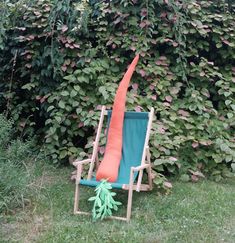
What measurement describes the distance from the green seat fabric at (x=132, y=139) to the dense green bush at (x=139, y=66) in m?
0.41

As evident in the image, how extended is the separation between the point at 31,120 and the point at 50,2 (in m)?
1.67

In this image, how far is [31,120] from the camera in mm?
5980

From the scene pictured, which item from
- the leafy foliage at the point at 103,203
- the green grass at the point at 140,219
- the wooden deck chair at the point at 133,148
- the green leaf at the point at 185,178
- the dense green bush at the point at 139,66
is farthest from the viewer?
the dense green bush at the point at 139,66

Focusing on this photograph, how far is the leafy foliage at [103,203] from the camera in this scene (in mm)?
3699

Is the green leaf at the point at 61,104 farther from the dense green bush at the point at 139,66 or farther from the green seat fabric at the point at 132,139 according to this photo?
the green seat fabric at the point at 132,139

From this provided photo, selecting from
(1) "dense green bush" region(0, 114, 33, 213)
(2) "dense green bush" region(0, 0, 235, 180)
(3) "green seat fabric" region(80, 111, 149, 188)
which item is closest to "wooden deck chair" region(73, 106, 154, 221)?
(3) "green seat fabric" region(80, 111, 149, 188)

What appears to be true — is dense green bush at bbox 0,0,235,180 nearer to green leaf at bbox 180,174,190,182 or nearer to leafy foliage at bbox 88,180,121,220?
green leaf at bbox 180,174,190,182

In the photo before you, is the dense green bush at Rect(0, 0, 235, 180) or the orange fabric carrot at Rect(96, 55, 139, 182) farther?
the dense green bush at Rect(0, 0, 235, 180)

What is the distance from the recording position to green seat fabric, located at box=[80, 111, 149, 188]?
429cm

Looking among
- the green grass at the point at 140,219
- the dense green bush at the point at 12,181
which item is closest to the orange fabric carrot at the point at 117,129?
the green grass at the point at 140,219

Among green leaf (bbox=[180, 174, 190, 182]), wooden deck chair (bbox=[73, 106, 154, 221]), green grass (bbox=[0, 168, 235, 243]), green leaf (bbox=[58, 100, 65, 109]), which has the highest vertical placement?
green leaf (bbox=[58, 100, 65, 109])

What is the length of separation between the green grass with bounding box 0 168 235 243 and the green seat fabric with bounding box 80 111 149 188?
34cm

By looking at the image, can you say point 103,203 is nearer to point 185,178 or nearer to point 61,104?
point 185,178

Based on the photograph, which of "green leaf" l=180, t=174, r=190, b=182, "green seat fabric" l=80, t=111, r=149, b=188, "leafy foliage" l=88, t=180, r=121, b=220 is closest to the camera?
"leafy foliage" l=88, t=180, r=121, b=220
